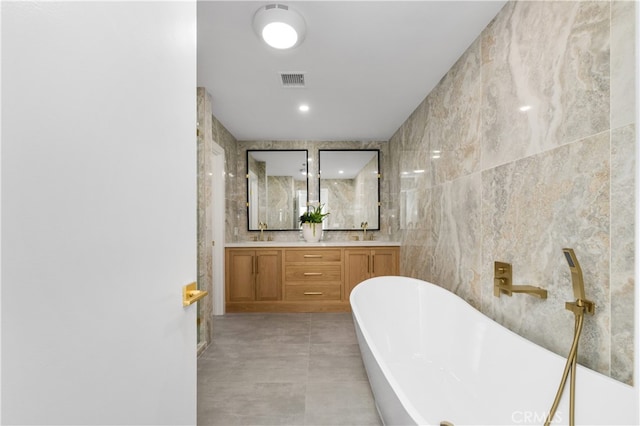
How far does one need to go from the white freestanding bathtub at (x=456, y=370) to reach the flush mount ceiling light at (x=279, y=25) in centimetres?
181

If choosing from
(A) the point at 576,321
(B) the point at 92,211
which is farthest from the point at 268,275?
(B) the point at 92,211

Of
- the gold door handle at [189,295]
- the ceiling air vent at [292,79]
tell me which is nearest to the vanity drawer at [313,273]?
the ceiling air vent at [292,79]

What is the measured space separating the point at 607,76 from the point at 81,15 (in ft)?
5.35

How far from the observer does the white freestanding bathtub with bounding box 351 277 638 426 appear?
0.99 metres

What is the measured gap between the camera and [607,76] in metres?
1.05

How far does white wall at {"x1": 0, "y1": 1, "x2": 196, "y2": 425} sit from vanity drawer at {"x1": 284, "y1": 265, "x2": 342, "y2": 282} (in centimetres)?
294

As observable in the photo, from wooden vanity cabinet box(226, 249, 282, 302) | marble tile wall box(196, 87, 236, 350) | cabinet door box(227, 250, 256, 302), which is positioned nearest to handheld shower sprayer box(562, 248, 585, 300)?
marble tile wall box(196, 87, 236, 350)

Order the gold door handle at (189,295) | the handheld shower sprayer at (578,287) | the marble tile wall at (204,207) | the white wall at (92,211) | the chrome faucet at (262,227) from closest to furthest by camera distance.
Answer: the white wall at (92,211) → the gold door handle at (189,295) → the handheld shower sprayer at (578,287) → the marble tile wall at (204,207) → the chrome faucet at (262,227)

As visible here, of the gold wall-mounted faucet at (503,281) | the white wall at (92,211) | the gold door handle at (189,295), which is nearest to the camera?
the white wall at (92,211)

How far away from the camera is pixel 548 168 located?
4.34ft

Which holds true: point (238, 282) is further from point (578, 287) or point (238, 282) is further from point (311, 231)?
point (578, 287)

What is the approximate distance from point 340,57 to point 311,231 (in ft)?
8.01

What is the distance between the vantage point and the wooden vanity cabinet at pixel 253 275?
3.71 meters

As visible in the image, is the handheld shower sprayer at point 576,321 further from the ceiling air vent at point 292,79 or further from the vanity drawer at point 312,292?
the vanity drawer at point 312,292
